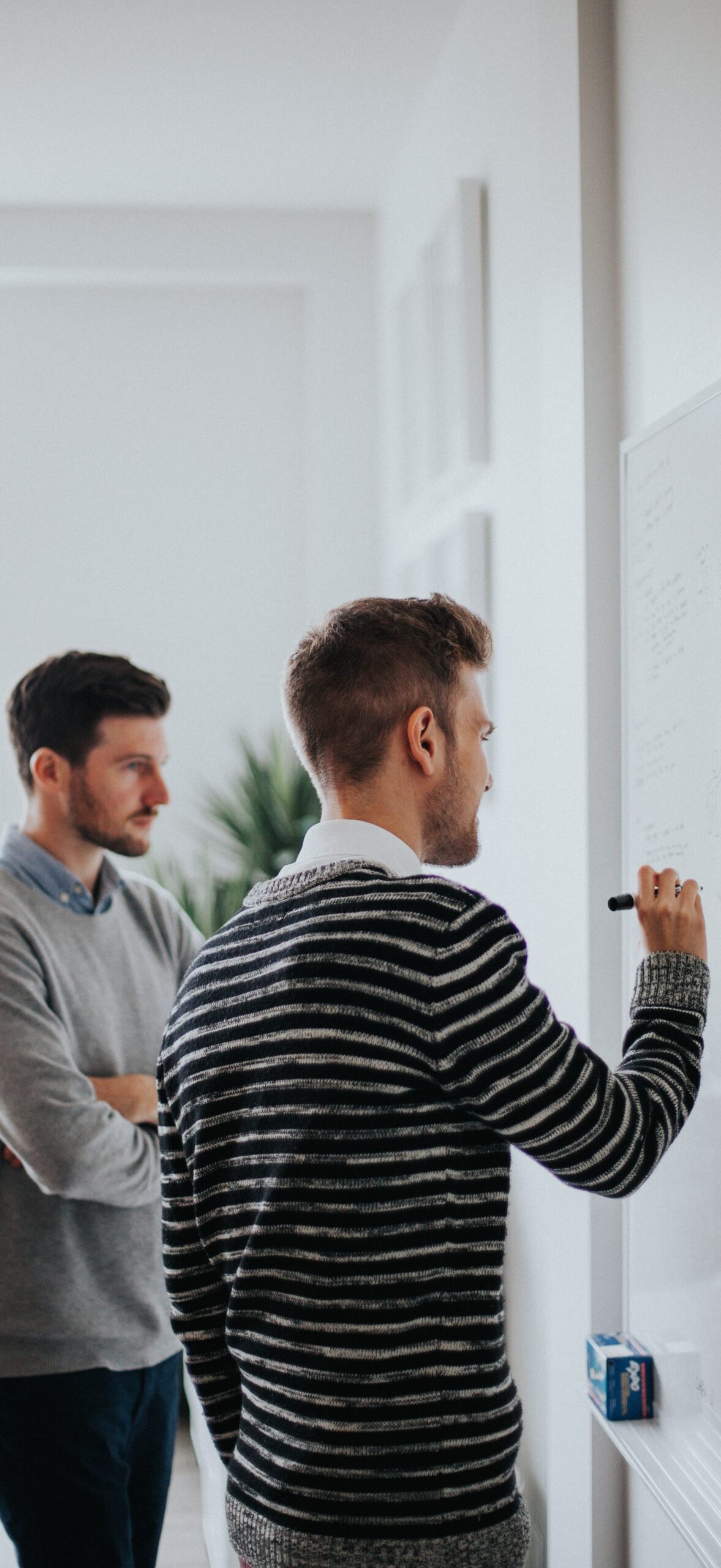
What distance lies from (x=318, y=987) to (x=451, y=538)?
1890 mm

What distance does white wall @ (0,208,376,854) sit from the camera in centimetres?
367

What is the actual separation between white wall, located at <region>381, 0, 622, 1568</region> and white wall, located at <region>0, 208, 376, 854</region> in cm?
92

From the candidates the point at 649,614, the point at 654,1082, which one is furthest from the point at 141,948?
the point at 654,1082

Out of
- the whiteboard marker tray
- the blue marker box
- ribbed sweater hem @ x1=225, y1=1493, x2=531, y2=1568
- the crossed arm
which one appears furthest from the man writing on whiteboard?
the crossed arm

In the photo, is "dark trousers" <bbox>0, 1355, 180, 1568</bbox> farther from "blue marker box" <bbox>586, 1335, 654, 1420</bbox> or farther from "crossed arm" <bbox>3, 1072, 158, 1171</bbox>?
"blue marker box" <bbox>586, 1335, 654, 1420</bbox>

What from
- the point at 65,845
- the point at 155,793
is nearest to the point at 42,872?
the point at 65,845

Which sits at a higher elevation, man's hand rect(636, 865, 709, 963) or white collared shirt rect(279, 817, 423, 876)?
white collared shirt rect(279, 817, 423, 876)

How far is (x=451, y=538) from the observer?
9.02ft

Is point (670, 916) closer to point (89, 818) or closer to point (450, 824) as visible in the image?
point (450, 824)

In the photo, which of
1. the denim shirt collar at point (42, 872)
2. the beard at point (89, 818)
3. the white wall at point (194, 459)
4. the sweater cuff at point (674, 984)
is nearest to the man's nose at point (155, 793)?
the beard at point (89, 818)

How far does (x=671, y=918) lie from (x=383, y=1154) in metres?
0.35

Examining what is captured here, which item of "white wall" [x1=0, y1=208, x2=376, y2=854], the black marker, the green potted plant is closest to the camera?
the black marker

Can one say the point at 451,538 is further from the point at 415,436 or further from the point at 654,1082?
the point at 654,1082

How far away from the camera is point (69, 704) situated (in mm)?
A: 1836
